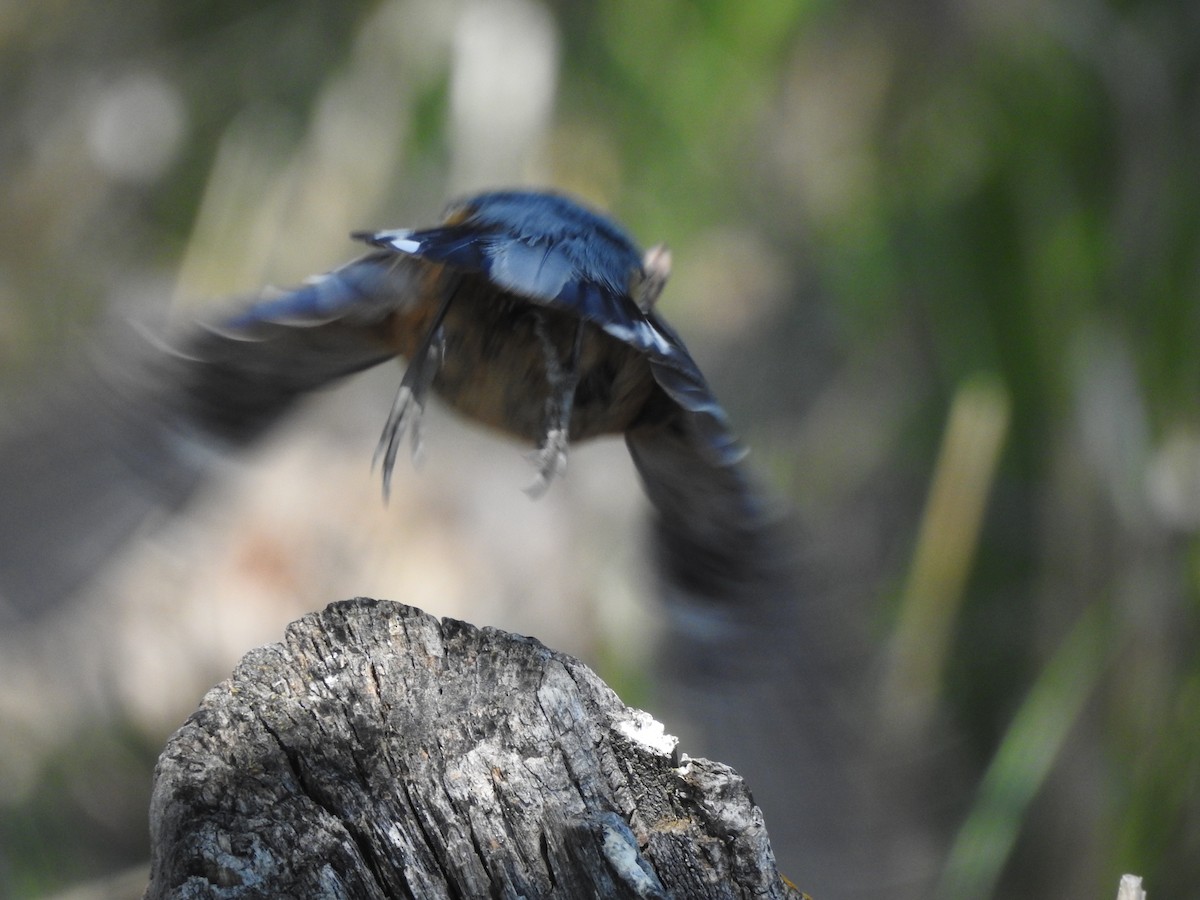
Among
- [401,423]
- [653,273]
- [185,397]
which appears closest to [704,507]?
[653,273]

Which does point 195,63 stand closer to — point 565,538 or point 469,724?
point 565,538

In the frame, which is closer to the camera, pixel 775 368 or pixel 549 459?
pixel 549 459

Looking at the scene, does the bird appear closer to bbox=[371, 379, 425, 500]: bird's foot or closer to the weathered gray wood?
bbox=[371, 379, 425, 500]: bird's foot

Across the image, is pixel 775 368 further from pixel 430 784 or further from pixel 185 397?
pixel 430 784

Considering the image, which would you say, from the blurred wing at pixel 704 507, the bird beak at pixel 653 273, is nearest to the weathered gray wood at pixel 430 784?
the blurred wing at pixel 704 507

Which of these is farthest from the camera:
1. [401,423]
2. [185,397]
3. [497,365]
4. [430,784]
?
[185,397]

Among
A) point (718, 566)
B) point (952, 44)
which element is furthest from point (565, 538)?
point (952, 44)
